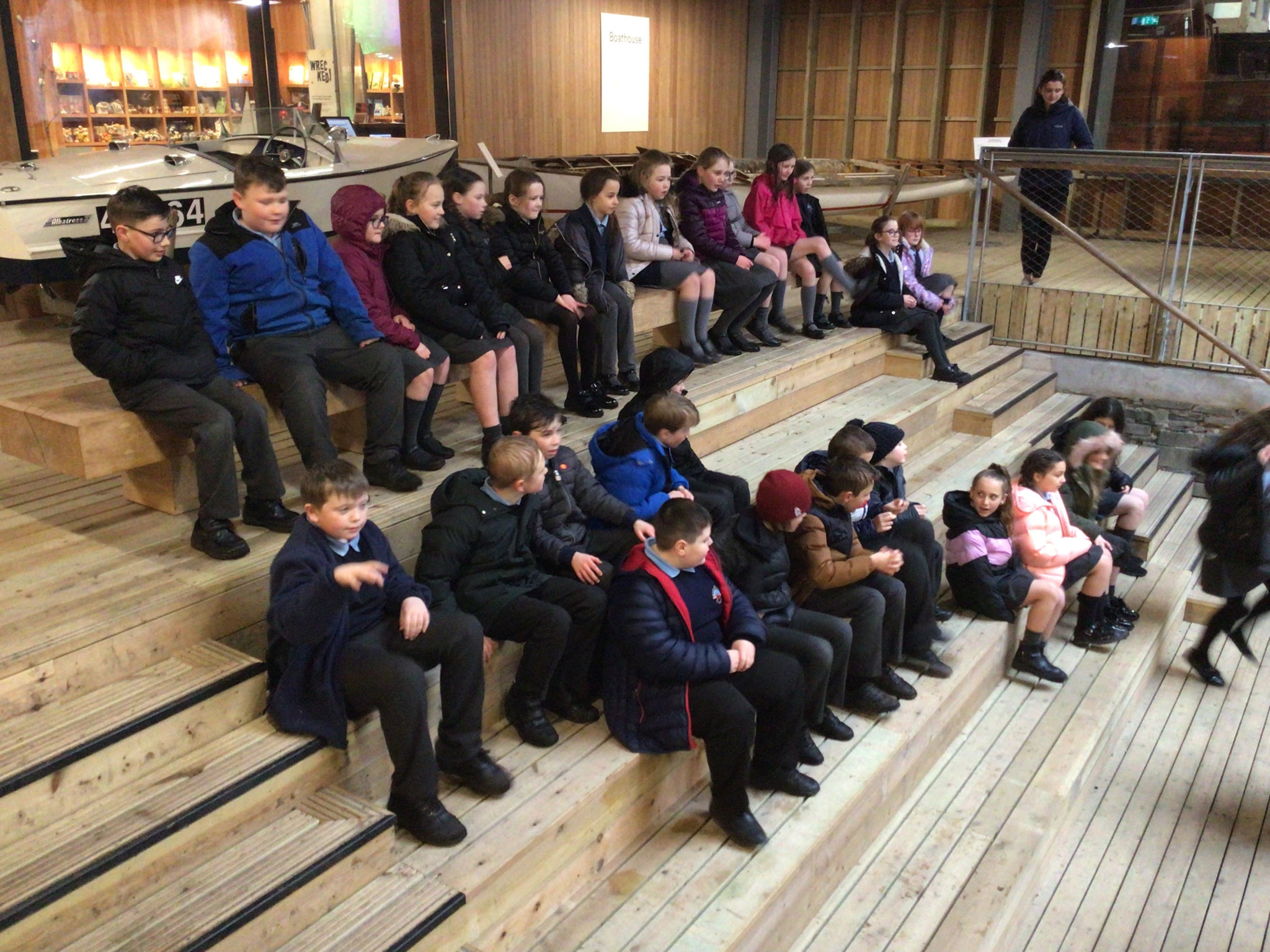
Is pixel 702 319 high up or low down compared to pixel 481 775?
up

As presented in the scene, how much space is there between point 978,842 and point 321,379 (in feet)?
8.29

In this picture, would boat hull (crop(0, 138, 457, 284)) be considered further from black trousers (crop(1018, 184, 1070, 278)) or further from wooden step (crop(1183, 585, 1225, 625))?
wooden step (crop(1183, 585, 1225, 625))

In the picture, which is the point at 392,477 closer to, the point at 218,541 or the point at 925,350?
the point at 218,541

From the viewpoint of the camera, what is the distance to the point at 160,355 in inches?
127

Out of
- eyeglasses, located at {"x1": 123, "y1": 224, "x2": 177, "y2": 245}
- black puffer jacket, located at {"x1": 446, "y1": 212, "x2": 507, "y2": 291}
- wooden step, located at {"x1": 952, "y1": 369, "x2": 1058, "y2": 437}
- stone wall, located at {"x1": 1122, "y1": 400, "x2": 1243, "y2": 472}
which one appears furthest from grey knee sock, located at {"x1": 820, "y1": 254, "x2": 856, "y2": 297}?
eyeglasses, located at {"x1": 123, "y1": 224, "x2": 177, "y2": 245}

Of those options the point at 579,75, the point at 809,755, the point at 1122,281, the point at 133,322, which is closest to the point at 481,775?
the point at 809,755

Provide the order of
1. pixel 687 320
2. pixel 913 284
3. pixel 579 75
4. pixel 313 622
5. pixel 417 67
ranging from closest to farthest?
1. pixel 313 622
2. pixel 687 320
3. pixel 913 284
4. pixel 417 67
5. pixel 579 75

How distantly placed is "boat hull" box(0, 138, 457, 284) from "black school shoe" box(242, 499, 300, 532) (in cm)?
244

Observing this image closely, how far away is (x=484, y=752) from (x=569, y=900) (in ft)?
1.37

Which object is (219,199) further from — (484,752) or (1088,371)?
(1088,371)

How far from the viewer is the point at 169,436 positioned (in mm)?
3350

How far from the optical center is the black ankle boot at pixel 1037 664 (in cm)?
431

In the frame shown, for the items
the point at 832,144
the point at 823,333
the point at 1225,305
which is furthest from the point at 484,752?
the point at 832,144

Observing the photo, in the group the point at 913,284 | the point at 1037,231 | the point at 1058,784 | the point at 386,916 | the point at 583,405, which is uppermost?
the point at 1037,231
